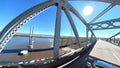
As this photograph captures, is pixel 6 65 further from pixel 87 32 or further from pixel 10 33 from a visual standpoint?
pixel 87 32

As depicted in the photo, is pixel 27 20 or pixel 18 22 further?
pixel 27 20

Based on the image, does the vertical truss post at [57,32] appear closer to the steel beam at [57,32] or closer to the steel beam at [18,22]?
the steel beam at [57,32]

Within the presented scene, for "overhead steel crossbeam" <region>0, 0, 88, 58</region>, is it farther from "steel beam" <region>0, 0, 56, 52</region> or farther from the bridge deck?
the bridge deck

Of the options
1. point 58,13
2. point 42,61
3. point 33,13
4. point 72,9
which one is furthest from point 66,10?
point 42,61

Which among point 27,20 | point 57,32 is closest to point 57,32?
point 57,32

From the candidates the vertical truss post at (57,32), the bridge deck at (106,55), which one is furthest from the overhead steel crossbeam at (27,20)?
the bridge deck at (106,55)

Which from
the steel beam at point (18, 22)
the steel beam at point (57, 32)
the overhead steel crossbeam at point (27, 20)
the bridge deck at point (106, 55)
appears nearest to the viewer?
the bridge deck at point (106, 55)

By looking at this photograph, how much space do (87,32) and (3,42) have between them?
109 ft

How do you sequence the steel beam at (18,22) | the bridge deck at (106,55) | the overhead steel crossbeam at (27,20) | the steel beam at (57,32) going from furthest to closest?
the steel beam at (57,32), the overhead steel crossbeam at (27,20), the steel beam at (18,22), the bridge deck at (106,55)

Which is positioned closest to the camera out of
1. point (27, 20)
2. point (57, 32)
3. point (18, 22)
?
point (18, 22)

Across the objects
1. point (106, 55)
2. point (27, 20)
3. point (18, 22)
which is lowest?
point (106, 55)

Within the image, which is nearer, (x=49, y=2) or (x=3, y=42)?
(x=3, y=42)

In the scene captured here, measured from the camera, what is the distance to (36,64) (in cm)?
1415

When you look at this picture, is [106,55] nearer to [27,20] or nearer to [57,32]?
[27,20]
